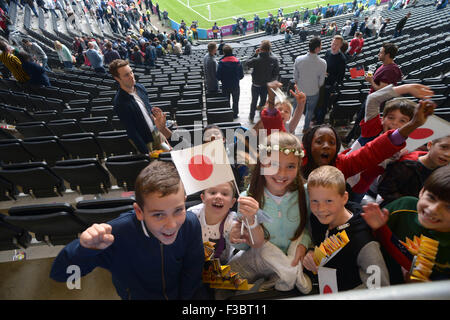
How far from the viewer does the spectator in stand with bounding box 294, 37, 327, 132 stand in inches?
158

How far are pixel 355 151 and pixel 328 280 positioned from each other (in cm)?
115

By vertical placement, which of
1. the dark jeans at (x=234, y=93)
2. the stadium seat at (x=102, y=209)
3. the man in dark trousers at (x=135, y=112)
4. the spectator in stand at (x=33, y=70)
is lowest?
the stadium seat at (x=102, y=209)

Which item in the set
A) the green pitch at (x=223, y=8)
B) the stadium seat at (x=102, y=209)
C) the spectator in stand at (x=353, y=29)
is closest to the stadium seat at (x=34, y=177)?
the stadium seat at (x=102, y=209)

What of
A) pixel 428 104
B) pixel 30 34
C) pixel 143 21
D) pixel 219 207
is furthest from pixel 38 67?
pixel 143 21

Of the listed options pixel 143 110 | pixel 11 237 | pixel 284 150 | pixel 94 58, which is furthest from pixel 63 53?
pixel 284 150

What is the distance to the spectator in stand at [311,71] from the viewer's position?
158 inches

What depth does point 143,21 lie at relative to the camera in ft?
82.3

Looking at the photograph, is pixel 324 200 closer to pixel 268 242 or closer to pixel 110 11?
pixel 268 242

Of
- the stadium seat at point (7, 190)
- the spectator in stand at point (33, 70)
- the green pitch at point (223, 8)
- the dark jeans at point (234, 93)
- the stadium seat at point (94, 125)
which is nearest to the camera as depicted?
the stadium seat at point (7, 190)

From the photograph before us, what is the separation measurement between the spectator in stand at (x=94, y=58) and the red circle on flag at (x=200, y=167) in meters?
9.76

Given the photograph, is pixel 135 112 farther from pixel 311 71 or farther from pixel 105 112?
pixel 311 71

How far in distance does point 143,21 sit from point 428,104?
30148 mm

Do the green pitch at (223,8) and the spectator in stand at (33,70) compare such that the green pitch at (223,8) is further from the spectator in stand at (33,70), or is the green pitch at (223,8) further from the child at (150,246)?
the child at (150,246)

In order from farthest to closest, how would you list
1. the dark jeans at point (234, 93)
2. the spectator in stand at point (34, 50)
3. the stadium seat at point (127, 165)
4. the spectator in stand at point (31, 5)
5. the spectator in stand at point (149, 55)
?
the spectator in stand at point (31, 5)
the spectator in stand at point (149, 55)
the spectator in stand at point (34, 50)
the dark jeans at point (234, 93)
the stadium seat at point (127, 165)
